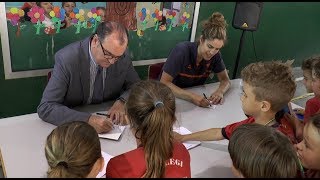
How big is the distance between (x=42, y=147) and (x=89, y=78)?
0.58 meters

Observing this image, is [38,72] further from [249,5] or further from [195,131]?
[249,5]

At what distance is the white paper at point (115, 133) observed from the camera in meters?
1.62

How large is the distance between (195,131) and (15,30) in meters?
1.48

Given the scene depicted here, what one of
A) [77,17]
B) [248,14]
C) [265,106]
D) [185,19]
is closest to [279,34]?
[248,14]

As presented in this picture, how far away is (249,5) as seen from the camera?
2971mm

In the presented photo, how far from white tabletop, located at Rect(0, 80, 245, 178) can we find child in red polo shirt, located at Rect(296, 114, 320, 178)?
13.2 inches

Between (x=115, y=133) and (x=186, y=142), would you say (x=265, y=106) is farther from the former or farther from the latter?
(x=115, y=133)

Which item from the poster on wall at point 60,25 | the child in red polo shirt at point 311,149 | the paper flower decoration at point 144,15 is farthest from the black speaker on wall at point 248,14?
the child in red polo shirt at point 311,149

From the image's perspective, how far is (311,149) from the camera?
1335mm

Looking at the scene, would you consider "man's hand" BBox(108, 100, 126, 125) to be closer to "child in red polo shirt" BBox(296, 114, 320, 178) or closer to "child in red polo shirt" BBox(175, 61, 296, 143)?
"child in red polo shirt" BBox(175, 61, 296, 143)

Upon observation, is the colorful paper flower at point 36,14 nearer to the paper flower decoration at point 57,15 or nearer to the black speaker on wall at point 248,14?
the paper flower decoration at point 57,15

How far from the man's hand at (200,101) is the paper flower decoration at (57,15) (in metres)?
1.18

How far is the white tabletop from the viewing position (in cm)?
138

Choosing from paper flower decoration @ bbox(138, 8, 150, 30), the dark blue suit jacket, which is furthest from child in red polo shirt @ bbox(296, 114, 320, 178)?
paper flower decoration @ bbox(138, 8, 150, 30)
